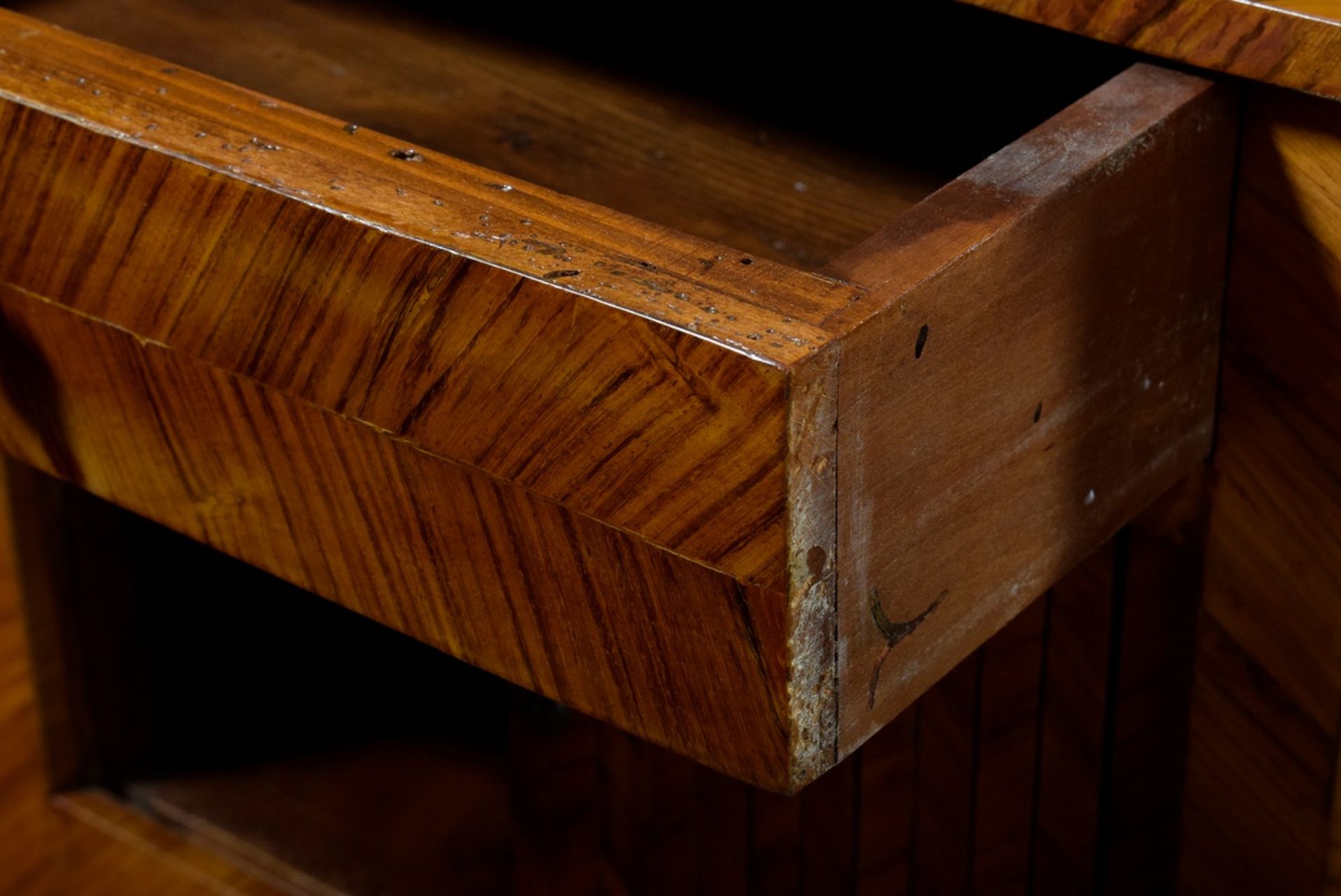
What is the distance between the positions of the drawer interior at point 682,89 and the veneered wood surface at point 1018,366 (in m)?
0.12

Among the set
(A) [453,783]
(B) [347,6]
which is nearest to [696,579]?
(B) [347,6]

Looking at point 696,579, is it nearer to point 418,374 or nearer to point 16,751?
point 418,374

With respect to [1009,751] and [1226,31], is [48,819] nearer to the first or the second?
[1009,751]

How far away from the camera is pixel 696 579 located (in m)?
0.46

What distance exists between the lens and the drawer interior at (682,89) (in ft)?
2.25

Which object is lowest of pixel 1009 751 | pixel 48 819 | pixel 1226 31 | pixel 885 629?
pixel 48 819

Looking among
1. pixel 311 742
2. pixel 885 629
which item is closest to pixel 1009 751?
pixel 885 629

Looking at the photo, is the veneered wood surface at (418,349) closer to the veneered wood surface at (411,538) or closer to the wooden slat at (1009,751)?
the veneered wood surface at (411,538)

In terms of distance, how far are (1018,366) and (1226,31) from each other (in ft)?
0.40

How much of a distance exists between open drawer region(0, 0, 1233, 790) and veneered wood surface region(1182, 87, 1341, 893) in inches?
0.6

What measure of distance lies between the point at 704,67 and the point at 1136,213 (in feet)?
0.90

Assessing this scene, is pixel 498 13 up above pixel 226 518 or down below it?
above

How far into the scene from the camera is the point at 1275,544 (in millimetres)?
645

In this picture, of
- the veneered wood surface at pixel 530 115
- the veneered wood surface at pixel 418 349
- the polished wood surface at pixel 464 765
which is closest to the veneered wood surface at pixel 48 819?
the polished wood surface at pixel 464 765
